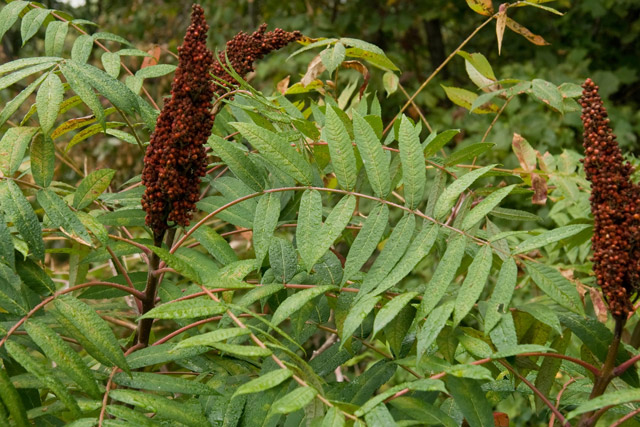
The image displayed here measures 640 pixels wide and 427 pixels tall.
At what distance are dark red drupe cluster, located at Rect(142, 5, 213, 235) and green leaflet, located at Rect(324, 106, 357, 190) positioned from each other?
0.84 feet

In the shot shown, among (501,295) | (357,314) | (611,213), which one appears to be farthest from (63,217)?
(611,213)

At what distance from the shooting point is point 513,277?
4.01 ft

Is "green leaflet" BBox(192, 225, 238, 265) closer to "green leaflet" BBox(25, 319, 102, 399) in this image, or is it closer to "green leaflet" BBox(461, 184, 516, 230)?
"green leaflet" BBox(25, 319, 102, 399)

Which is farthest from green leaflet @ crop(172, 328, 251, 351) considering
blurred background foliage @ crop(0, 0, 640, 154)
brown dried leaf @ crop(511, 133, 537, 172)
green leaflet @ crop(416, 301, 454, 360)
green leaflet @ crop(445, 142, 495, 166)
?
blurred background foliage @ crop(0, 0, 640, 154)

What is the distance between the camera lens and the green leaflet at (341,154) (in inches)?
53.0

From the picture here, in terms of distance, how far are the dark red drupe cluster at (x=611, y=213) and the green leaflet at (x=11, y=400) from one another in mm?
988

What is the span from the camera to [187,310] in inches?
45.0

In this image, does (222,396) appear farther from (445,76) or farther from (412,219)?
(445,76)

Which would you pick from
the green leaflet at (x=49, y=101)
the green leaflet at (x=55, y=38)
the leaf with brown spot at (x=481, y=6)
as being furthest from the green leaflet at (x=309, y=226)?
the leaf with brown spot at (x=481, y=6)

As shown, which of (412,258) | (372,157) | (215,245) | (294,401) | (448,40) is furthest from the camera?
(448,40)

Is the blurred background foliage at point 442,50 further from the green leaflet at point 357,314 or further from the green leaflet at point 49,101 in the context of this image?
the green leaflet at point 357,314

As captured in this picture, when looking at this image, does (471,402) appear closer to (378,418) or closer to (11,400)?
(378,418)

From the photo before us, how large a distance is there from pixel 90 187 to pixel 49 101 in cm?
19

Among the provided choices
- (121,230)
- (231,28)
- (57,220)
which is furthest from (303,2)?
(57,220)
